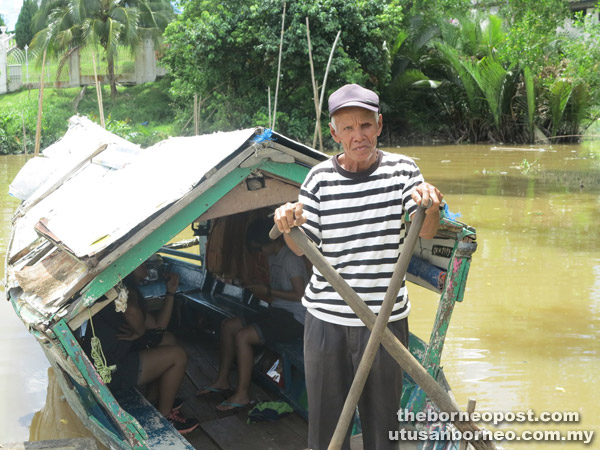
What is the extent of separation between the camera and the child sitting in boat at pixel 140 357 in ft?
12.0

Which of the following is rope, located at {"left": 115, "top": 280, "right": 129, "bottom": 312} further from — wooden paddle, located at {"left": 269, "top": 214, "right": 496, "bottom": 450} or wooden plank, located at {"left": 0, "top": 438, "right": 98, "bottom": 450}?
wooden paddle, located at {"left": 269, "top": 214, "right": 496, "bottom": 450}

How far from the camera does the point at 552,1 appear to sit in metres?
11.2

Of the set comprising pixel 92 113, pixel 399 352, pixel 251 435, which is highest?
pixel 399 352

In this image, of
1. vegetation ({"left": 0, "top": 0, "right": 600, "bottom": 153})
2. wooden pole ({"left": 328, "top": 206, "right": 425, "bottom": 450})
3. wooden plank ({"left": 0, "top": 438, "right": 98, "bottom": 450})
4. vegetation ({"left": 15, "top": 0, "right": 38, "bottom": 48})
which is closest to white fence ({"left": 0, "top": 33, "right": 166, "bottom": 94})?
vegetation ({"left": 15, "top": 0, "right": 38, "bottom": 48})

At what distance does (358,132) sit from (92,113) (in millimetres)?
22408

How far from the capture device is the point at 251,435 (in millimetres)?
3711

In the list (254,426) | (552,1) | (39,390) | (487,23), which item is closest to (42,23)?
(487,23)

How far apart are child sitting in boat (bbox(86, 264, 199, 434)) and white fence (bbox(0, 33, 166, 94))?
23.7 m

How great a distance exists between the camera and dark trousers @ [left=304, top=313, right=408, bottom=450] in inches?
91.2

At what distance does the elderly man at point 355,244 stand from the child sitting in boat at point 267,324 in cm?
170

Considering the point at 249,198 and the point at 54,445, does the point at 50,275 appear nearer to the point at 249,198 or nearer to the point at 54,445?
the point at 54,445

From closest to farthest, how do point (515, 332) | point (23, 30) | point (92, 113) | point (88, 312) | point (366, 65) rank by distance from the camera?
point (88, 312) → point (515, 332) → point (366, 65) → point (92, 113) → point (23, 30)

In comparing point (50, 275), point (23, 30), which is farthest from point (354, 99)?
point (23, 30)

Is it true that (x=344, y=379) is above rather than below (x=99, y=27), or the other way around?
Answer: below
